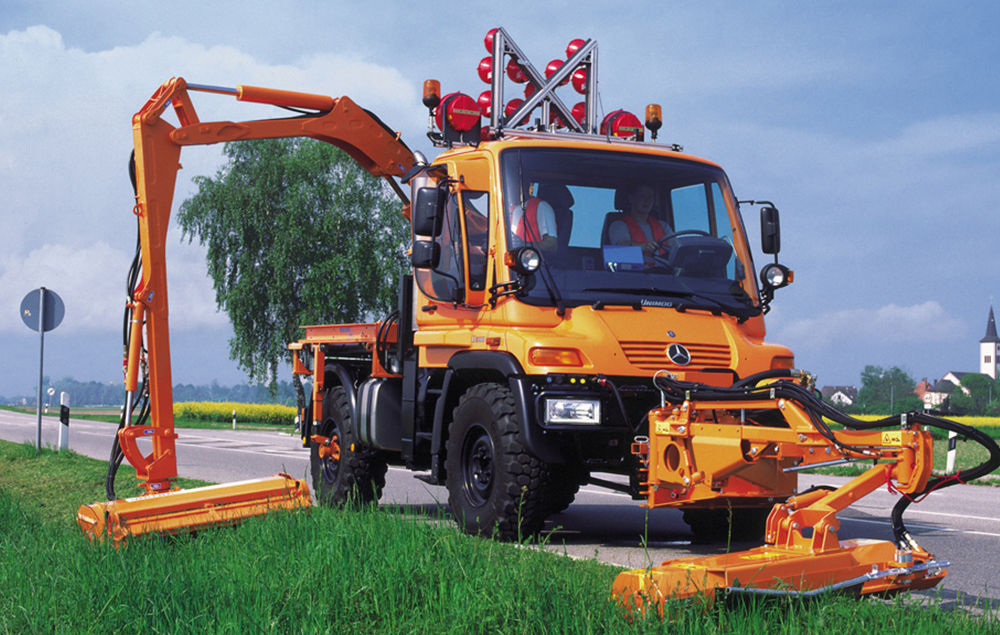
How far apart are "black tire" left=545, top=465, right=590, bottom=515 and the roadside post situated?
11.1 m

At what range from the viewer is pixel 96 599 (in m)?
4.92

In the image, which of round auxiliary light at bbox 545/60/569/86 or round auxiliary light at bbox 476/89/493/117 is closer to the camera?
round auxiliary light at bbox 476/89/493/117

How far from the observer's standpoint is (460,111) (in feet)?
30.2

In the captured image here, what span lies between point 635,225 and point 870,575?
12.5 ft

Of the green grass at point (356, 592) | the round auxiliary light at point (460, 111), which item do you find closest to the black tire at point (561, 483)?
the green grass at point (356, 592)

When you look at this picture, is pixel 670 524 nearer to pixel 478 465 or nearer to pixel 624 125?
pixel 478 465

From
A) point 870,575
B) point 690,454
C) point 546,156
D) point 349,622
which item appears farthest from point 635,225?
point 349,622

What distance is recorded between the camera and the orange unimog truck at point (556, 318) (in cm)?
705

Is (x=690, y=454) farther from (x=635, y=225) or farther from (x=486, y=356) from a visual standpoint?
(x=635, y=225)

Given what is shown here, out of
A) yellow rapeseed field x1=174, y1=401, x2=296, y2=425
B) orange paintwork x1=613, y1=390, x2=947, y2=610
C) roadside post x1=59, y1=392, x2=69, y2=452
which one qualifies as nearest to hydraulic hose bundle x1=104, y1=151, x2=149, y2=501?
orange paintwork x1=613, y1=390, x2=947, y2=610

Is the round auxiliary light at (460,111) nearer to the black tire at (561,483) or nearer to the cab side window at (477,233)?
the cab side window at (477,233)

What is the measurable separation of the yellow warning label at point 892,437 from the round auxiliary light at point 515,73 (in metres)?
6.51

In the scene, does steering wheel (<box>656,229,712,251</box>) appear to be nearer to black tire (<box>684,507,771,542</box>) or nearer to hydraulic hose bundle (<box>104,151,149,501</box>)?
black tire (<box>684,507,771,542</box>)

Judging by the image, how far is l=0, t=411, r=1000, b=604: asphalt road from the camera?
6.89 meters
